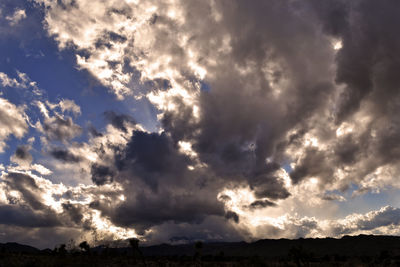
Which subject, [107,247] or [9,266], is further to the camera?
[107,247]

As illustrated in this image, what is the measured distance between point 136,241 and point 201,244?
9.38 m

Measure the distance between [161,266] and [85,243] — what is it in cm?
1220

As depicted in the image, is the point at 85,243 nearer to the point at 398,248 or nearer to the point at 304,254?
the point at 304,254

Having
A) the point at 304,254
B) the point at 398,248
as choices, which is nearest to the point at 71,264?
the point at 304,254

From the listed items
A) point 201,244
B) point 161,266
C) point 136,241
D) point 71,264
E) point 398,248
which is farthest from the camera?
point 398,248

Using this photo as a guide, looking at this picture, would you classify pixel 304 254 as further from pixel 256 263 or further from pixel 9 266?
pixel 9 266

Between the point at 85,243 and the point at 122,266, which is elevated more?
the point at 85,243

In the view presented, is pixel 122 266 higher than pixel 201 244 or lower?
lower

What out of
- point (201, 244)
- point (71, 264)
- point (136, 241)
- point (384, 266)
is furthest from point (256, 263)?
point (384, 266)

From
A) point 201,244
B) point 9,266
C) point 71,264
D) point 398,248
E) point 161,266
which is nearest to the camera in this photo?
point 9,266

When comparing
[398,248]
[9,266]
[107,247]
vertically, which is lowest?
[9,266]

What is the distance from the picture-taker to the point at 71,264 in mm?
25672

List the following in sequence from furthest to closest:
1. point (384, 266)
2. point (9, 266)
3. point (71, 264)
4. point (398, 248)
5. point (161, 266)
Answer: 1. point (398, 248)
2. point (384, 266)
3. point (161, 266)
4. point (71, 264)
5. point (9, 266)

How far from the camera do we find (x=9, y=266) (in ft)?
79.0
